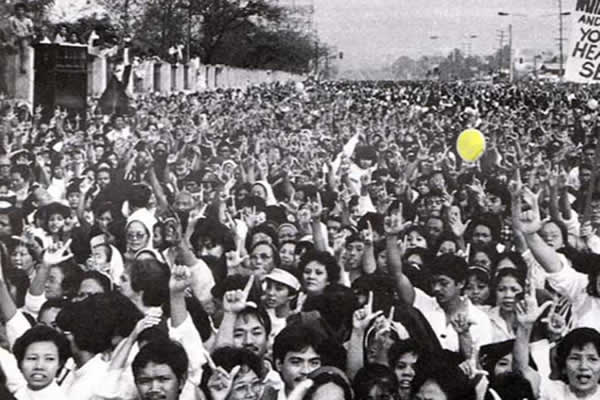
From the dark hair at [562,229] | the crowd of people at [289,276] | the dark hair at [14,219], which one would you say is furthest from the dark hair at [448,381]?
the dark hair at [14,219]

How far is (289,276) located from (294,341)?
3.69ft

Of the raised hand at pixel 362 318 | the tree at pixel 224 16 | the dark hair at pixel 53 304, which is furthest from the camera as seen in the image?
the tree at pixel 224 16

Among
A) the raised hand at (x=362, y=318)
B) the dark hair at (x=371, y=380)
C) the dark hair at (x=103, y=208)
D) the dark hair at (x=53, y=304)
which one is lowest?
the dark hair at (x=371, y=380)

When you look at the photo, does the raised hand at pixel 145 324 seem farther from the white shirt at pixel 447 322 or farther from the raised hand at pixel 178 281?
the white shirt at pixel 447 322

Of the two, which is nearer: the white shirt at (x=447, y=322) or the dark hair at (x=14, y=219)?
the white shirt at (x=447, y=322)

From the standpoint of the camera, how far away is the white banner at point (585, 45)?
25.0ft

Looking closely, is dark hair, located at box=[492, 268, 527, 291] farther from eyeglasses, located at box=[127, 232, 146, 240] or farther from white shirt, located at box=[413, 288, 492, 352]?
eyeglasses, located at box=[127, 232, 146, 240]

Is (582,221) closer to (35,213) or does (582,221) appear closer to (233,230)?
(233,230)

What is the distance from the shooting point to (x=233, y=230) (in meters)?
6.88

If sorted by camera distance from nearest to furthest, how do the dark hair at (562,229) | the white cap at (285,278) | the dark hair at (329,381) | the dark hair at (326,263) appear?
the dark hair at (329,381)
the white cap at (285,278)
the dark hair at (326,263)
the dark hair at (562,229)

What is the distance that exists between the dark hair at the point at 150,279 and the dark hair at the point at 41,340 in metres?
0.81

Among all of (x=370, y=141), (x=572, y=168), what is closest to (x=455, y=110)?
(x=370, y=141)

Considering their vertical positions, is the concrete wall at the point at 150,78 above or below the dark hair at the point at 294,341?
above

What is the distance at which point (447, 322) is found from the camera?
5379mm
